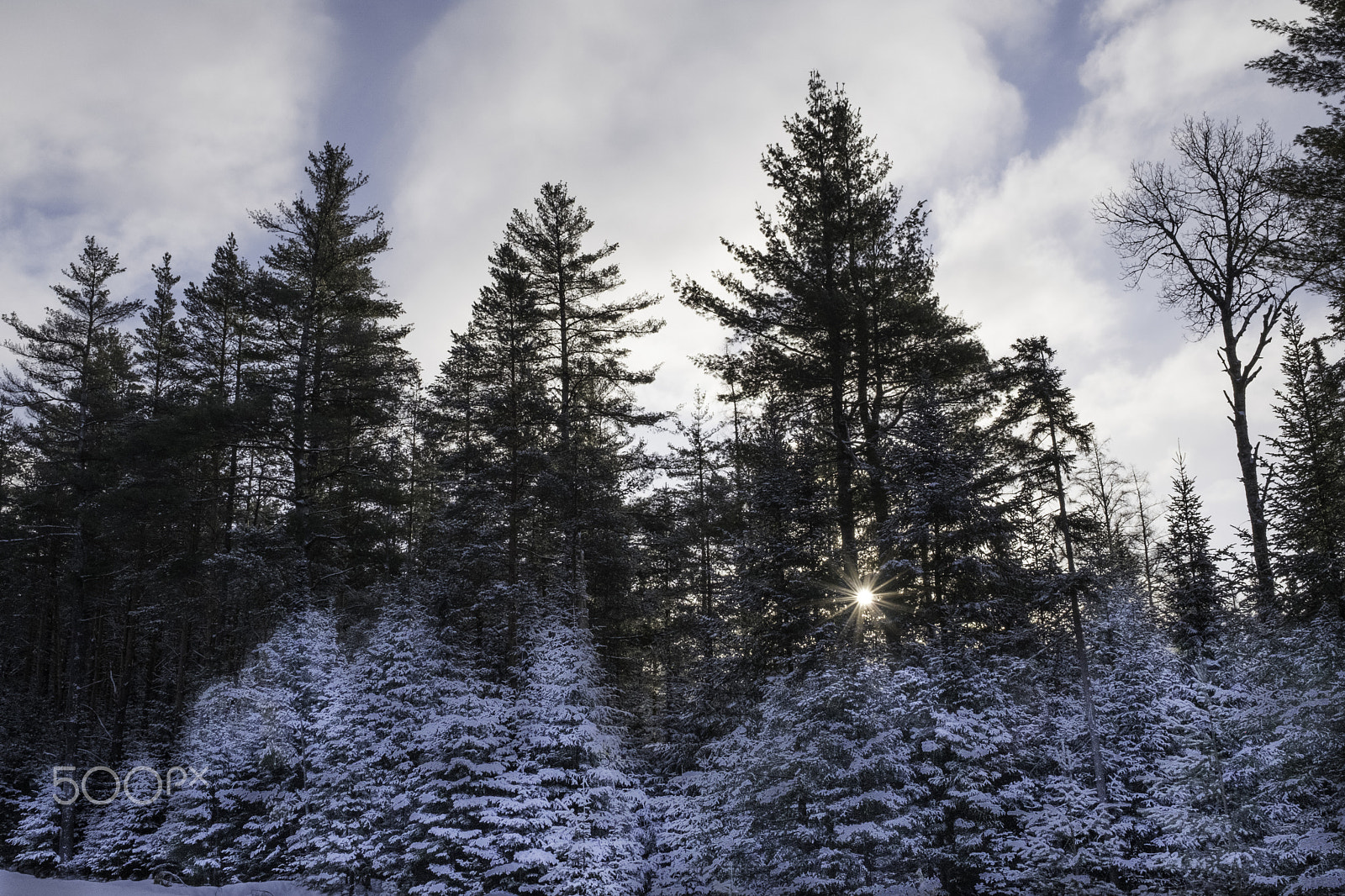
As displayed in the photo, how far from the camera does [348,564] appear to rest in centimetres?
2272

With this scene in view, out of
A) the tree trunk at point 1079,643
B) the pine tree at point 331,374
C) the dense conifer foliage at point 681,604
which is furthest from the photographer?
the pine tree at point 331,374

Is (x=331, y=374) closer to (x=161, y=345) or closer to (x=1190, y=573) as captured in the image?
(x=161, y=345)

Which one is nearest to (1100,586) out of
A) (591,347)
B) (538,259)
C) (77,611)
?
(591,347)

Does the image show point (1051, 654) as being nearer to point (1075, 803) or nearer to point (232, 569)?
point (1075, 803)

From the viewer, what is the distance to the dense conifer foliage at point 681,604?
1277 centimetres

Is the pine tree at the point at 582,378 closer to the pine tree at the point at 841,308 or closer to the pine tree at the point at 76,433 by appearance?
the pine tree at the point at 841,308

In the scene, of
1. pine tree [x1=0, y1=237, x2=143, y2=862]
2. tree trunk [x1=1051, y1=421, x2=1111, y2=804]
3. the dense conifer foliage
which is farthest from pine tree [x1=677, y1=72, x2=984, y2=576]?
pine tree [x1=0, y1=237, x2=143, y2=862]

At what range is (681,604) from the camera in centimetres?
3000

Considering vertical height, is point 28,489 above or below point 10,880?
above

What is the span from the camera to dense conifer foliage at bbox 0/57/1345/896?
12.8m

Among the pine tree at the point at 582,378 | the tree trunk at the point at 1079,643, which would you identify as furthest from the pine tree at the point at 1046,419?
the pine tree at the point at 582,378

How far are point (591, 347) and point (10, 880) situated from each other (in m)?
18.5

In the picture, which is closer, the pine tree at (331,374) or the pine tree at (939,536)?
the pine tree at (939,536)

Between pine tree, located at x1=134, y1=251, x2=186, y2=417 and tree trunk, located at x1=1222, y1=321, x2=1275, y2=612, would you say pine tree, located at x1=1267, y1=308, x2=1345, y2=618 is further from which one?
pine tree, located at x1=134, y1=251, x2=186, y2=417
